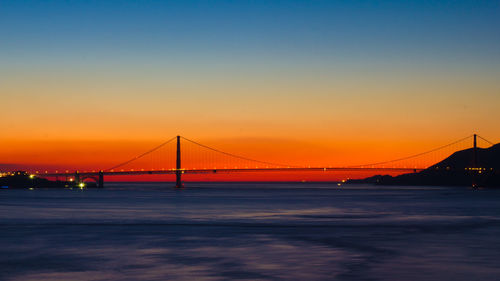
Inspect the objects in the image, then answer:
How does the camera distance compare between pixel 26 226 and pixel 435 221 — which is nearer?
pixel 26 226

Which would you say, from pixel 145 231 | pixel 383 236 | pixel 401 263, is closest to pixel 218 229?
pixel 145 231

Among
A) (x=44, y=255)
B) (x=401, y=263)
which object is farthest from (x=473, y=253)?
(x=44, y=255)

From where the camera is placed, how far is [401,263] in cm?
1992

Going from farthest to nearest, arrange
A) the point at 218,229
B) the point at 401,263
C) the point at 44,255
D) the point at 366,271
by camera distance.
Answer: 1. the point at 218,229
2. the point at 44,255
3. the point at 401,263
4. the point at 366,271

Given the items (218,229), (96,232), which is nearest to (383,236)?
(218,229)

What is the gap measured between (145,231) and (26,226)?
7.26 metres

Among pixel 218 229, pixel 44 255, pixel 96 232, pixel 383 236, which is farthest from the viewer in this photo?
pixel 218 229

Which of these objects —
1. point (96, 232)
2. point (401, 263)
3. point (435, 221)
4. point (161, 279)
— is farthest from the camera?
point (435, 221)

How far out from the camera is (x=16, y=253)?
73.6 feet

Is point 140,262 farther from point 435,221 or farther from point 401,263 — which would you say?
point 435,221

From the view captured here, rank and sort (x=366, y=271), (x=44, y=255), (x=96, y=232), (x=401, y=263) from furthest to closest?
(x=96, y=232), (x=44, y=255), (x=401, y=263), (x=366, y=271)

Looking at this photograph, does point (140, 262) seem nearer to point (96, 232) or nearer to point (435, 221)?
point (96, 232)

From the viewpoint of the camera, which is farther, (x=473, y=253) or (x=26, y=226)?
(x=26, y=226)

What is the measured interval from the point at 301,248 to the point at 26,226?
17.1m
